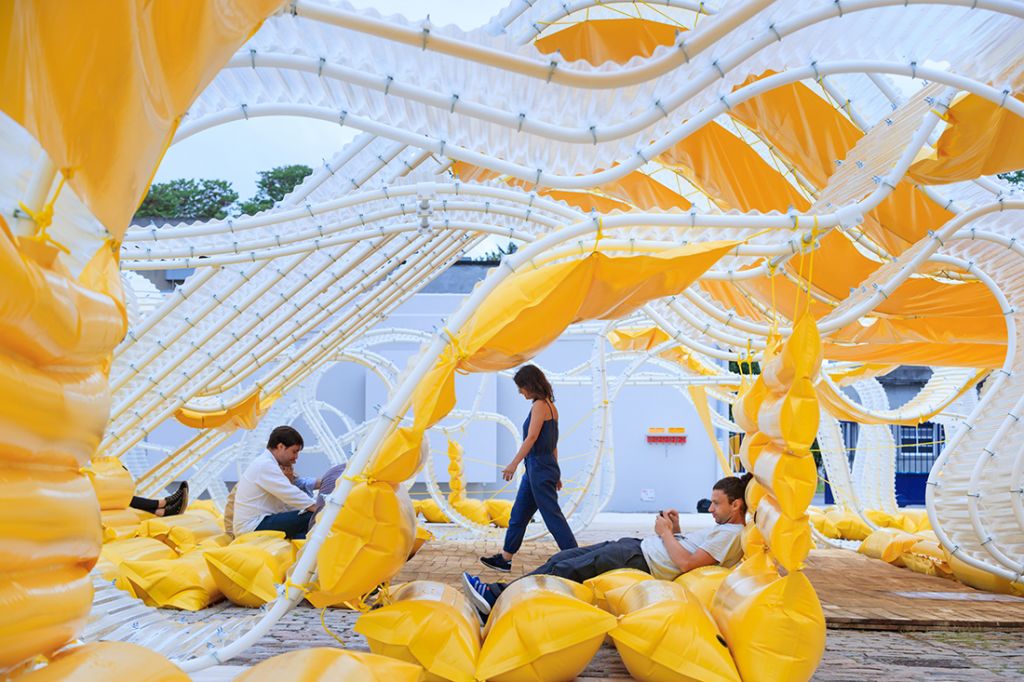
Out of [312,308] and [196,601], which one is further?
[312,308]

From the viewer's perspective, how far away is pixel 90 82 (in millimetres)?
1667

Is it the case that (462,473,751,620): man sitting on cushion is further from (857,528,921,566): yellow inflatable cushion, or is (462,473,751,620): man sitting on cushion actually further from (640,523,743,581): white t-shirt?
(857,528,921,566): yellow inflatable cushion

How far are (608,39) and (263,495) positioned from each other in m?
4.08

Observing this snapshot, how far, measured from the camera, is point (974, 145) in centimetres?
481

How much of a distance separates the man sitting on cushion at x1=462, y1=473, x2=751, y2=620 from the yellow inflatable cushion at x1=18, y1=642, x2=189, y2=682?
2978mm

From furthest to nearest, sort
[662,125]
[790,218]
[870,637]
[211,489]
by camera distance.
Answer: [211,489], [870,637], [790,218], [662,125]

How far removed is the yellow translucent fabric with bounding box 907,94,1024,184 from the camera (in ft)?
15.1

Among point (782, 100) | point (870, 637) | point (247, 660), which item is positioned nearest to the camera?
point (247, 660)

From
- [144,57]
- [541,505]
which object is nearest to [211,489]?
[541,505]

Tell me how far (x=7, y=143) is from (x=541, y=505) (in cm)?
557

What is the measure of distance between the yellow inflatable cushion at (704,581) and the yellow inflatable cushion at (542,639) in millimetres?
912

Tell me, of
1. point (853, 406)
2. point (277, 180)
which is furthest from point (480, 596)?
point (277, 180)

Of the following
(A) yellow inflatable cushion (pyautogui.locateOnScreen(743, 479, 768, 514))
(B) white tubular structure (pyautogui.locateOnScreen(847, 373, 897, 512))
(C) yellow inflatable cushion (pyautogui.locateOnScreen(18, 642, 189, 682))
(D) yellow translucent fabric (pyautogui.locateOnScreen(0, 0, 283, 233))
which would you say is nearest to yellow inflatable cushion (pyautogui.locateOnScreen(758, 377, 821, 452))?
(A) yellow inflatable cushion (pyautogui.locateOnScreen(743, 479, 768, 514))

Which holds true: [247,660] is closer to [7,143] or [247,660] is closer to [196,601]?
[196,601]
